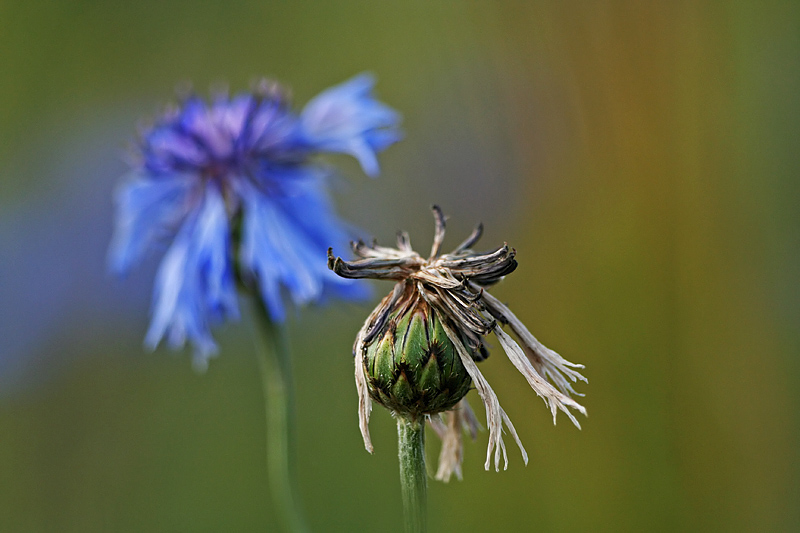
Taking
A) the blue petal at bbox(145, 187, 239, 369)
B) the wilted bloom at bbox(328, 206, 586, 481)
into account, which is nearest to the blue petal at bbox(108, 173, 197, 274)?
the blue petal at bbox(145, 187, 239, 369)

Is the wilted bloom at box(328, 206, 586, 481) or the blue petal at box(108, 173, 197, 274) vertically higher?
the blue petal at box(108, 173, 197, 274)

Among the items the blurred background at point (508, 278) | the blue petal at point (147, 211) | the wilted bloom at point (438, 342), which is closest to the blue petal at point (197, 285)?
the blue petal at point (147, 211)

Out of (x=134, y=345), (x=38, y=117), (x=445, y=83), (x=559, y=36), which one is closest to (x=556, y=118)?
(x=559, y=36)

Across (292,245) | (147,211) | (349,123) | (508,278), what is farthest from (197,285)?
(508,278)

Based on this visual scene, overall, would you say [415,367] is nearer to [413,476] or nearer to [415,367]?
[415,367]

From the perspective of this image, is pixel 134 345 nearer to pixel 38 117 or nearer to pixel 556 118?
pixel 38 117

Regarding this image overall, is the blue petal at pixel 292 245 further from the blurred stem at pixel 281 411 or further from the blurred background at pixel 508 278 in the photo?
the blurred background at pixel 508 278

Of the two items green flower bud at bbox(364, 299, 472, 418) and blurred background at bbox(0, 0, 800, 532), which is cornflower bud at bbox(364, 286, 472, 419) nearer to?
green flower bud at bbox(364, 299, 472, 418)

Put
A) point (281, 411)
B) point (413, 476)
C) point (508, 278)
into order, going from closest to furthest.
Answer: point (413, 476)
point (281, 411)
point (508, 278)
